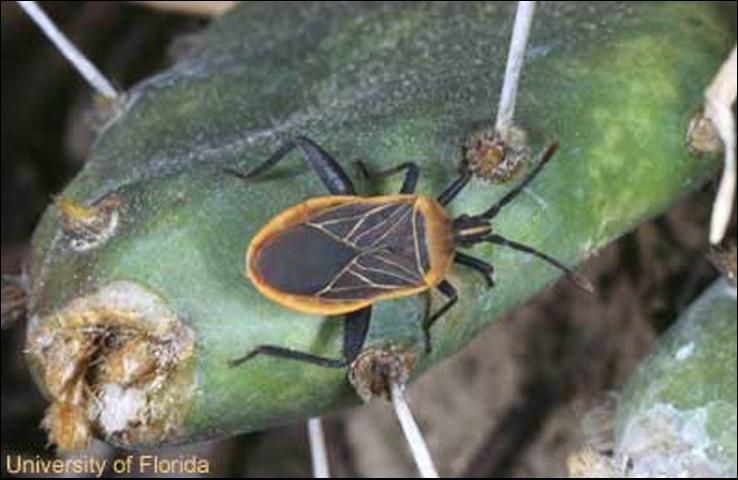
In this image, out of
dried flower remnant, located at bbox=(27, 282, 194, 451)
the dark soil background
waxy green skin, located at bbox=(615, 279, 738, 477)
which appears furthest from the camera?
the dark soil background

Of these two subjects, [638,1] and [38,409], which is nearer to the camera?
[638,1]

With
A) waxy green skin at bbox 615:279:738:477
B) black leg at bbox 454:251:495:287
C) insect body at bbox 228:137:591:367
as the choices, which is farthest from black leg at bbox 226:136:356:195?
waxy green skin at bbox 615:279:738:477

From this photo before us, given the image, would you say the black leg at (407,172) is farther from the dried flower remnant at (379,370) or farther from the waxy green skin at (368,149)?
the dried flower remnant at (379,370)

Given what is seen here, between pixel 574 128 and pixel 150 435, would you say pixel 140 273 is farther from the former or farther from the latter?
pixel 574 128

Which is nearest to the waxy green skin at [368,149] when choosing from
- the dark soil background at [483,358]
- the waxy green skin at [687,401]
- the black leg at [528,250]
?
the black leg at [528,250]

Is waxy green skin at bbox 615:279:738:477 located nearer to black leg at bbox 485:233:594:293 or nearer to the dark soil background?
black leg at bbox 485:233:594:293

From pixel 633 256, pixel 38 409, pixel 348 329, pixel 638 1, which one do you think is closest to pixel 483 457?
pixel 633 256

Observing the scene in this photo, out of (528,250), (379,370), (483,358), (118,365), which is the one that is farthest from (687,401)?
(483,358)
